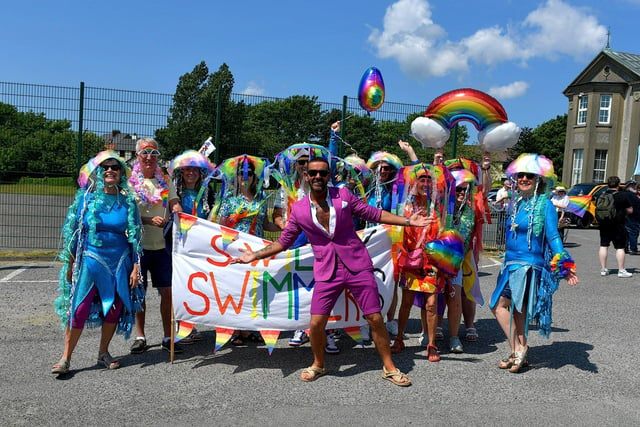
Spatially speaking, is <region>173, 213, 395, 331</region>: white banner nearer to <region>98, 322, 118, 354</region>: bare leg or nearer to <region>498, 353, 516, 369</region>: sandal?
<region>98, 322, 118, 354</region>: bare leg

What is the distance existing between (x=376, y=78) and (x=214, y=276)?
3299 millimetres

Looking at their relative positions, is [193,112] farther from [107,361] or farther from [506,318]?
[506,318]

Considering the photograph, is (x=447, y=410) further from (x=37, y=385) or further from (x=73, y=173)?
(x=73, y=173)

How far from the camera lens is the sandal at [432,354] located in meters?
4.75

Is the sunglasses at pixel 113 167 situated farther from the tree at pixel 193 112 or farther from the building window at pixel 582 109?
the building window at pixel 582 109

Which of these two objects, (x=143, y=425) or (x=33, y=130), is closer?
(x=143, y=425)

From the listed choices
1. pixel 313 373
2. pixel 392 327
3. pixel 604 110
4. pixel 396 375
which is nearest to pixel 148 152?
pixel 313 373

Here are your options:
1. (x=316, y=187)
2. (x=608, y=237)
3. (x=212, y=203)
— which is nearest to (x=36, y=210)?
(x=212, y=203)

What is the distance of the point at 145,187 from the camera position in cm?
475

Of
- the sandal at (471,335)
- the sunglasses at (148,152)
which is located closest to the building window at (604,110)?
the sandal at (471,335)

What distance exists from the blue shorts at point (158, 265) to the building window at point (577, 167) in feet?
106

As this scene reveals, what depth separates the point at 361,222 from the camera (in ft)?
18.8

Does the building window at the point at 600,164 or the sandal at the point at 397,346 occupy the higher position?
the building window at the point at 600,164

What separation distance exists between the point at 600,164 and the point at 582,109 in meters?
3.48
